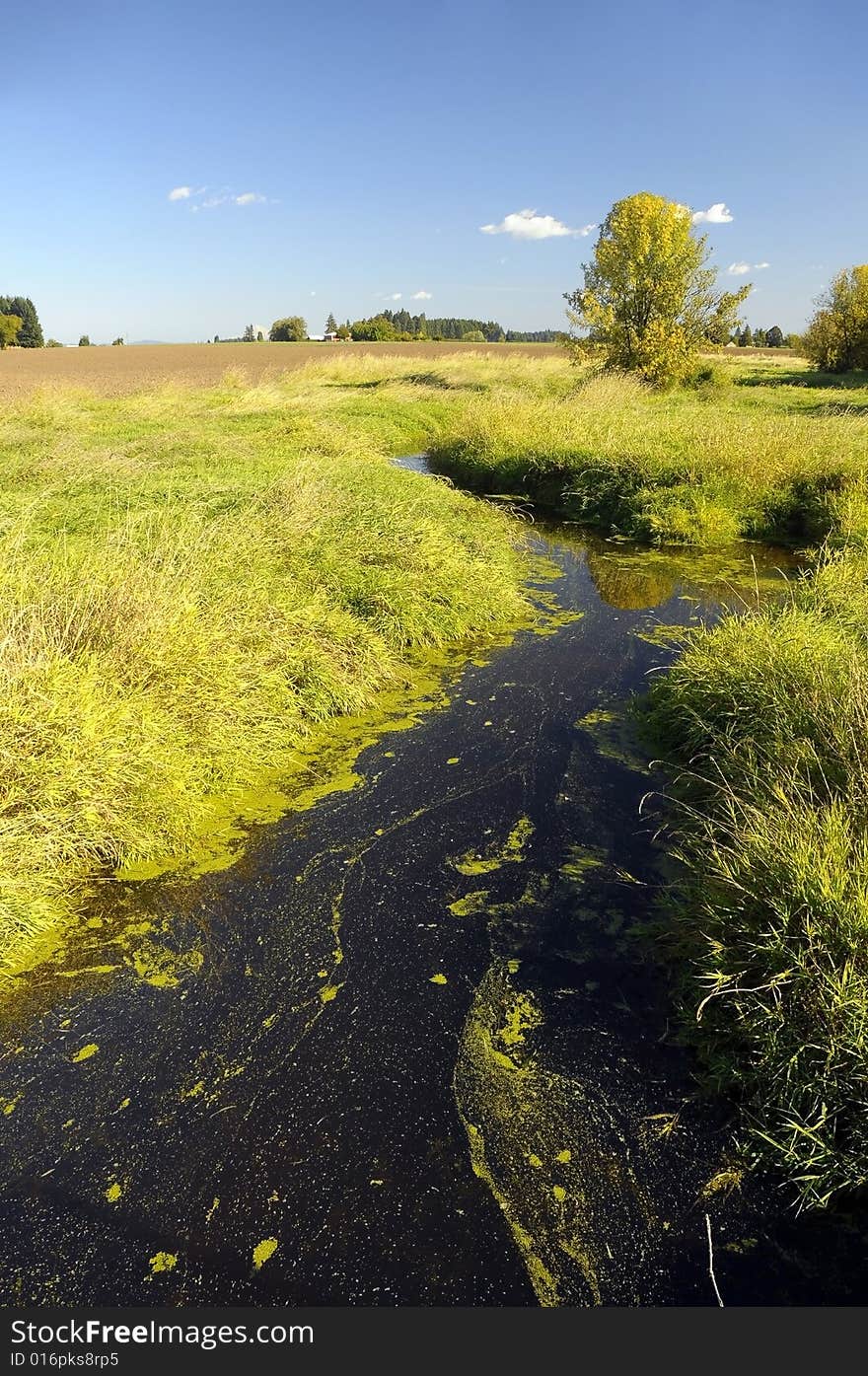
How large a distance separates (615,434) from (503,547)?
4863mm

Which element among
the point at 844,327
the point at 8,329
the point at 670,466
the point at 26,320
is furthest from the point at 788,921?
the point at 26,320

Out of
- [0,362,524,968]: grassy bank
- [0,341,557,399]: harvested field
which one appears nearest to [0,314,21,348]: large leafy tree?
[0,341,557,399]: harvested field

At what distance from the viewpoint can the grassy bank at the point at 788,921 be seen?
8.96 ft

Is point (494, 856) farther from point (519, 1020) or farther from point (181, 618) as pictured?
point (181, 618)

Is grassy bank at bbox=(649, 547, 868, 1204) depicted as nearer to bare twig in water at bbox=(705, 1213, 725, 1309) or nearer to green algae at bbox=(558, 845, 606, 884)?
bare twig in water at bbox=(705, 1213, 725, 1309)

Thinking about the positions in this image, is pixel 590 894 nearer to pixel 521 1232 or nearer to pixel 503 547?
pixel 521 1232

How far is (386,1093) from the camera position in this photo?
3.01 meters

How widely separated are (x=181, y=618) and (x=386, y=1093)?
132 inches

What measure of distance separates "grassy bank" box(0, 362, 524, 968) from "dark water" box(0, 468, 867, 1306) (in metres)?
0.50

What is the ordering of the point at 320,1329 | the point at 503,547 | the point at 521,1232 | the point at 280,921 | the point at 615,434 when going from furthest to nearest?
the point at 615,434, the point at 503,547, the point at 280,921, the point at 521,1232, the point at 320,1329

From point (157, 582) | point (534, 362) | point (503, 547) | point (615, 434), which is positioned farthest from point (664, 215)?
point (157, 582)

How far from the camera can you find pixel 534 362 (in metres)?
32.7

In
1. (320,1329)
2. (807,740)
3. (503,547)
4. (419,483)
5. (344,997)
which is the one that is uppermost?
(419,483)

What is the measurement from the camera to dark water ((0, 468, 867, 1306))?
2422 mm
